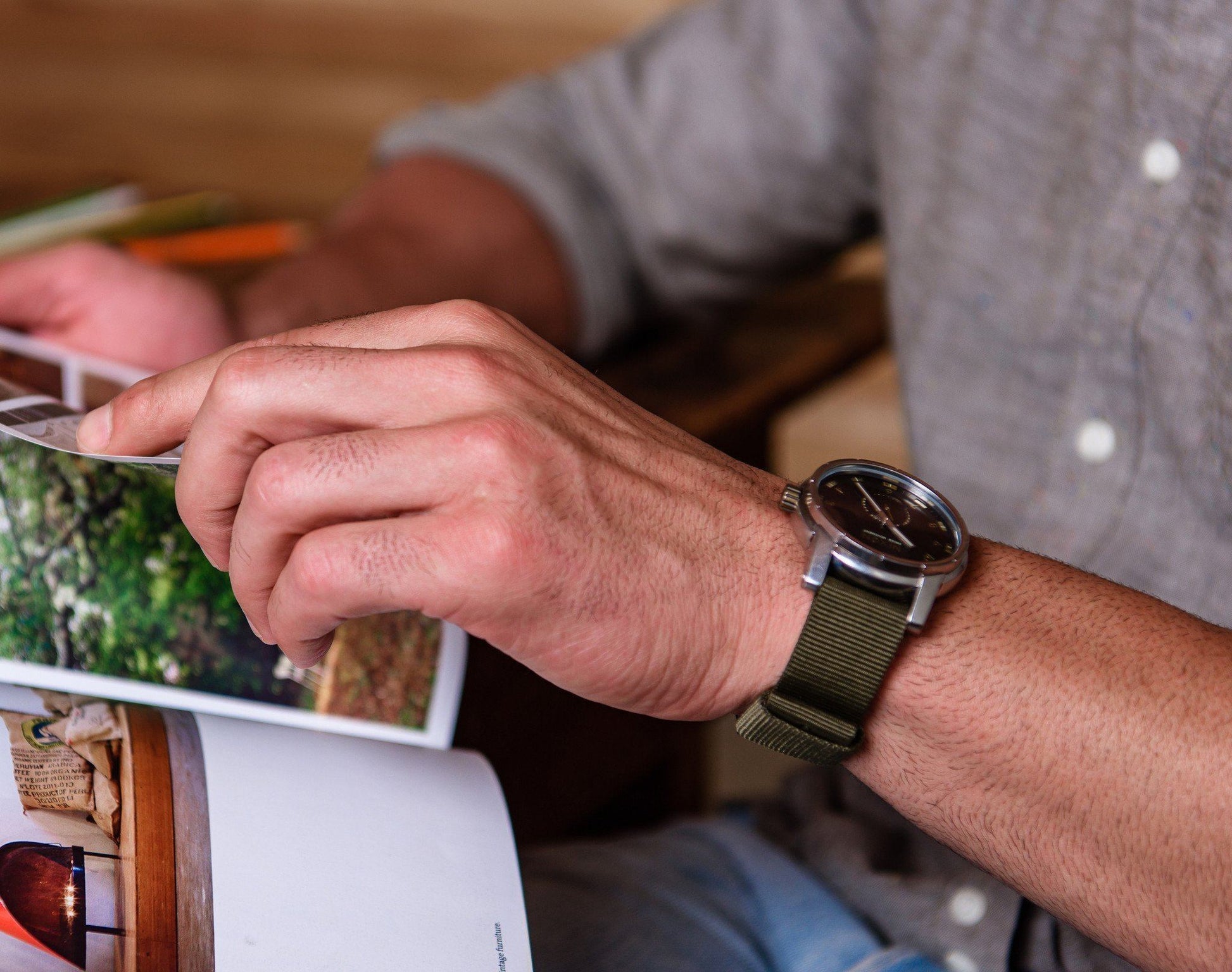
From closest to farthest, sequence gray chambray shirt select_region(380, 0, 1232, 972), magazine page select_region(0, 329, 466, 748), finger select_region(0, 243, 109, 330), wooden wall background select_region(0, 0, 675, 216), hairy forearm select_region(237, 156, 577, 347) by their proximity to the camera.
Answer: magazine page select_region(0, 329, 466, 748) < gray chambray shirt select_region(380, 0, 1232, 972) < finger select_region(0, 243, 109, 330) < hairy forearm select_region(237, 156, 577, 347) < wooden wall background select_region(0, 0, 675, 216)

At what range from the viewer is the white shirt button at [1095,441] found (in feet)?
2.29

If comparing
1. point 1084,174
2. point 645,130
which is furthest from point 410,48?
point 1084,174

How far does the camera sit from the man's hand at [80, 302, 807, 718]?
401 millimetres

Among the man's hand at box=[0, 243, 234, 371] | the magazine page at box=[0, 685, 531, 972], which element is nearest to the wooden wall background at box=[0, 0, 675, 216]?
the man's hand at box=[0, 243, 234, 371]

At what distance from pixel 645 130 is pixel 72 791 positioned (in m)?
0.76

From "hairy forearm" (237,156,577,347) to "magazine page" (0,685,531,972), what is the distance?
1.52ft

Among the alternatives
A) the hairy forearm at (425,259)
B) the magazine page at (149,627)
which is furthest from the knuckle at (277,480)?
the hairy forearm at (425,259)

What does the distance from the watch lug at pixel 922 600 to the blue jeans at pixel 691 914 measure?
10.2 inches

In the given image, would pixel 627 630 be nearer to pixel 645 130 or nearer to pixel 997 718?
pixel 997 718

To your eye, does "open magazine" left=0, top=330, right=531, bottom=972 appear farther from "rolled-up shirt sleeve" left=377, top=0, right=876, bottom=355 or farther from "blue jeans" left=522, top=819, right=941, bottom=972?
"rolled-up shirt sleeve" left=377, top=0, right=876, bottom=355

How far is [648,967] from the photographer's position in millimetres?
611

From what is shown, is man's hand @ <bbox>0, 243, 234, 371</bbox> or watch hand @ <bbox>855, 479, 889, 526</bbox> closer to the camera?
watch hand @ <bbox>855, 479, 889, 526</bbox>

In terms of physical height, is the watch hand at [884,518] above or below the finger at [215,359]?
below

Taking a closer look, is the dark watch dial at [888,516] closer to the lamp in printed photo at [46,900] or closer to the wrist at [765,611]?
the wrist at [765,611]
